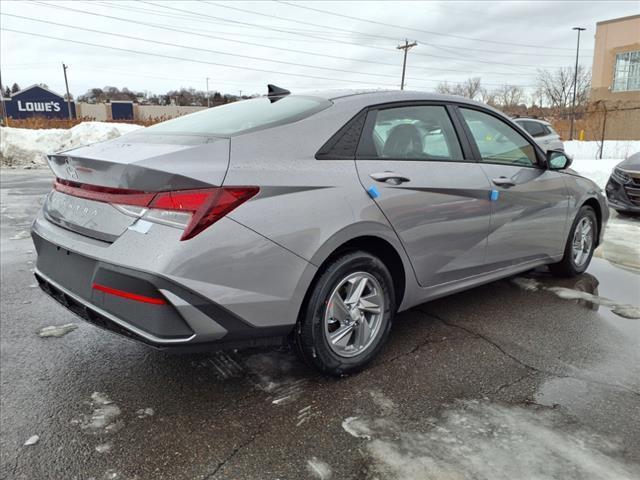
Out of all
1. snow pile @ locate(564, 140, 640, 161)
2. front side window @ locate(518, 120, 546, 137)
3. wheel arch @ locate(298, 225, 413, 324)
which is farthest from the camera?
snow pile @ locate(564, 140, 640, 161)

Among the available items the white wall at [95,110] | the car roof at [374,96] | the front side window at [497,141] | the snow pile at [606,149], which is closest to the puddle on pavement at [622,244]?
the front side window at [497,141]

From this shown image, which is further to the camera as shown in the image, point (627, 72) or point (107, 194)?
point (627, 72)

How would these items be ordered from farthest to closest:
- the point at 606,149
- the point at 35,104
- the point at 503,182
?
the point at 35,104, the point at 606,149, the point at 503,182

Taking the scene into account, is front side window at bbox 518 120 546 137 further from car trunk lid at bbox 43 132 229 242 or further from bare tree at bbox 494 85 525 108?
bare tree at bbox 494 85 525 108

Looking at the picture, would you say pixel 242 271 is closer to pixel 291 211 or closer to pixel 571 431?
pixel 291 211

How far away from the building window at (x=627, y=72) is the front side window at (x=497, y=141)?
4076 centimetres

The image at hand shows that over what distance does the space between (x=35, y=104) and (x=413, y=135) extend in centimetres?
7105

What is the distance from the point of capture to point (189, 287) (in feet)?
7.36

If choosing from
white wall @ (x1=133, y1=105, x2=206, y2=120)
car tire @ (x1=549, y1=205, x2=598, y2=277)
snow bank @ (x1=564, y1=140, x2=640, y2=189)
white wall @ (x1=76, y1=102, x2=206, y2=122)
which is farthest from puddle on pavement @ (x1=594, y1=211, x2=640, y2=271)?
white wall @ (x1=133, y1=105, x2=206, y2=120)

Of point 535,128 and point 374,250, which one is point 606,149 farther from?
point 374,250

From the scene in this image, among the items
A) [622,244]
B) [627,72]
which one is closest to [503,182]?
[622,244]

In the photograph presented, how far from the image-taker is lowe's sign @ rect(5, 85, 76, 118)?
6275cm

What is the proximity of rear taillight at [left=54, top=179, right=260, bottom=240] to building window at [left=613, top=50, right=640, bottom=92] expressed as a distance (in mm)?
43463

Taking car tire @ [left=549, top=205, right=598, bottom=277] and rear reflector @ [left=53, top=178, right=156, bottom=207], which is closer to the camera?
rear reflector @ [left=53, top=178, right=156, bottom=207]
